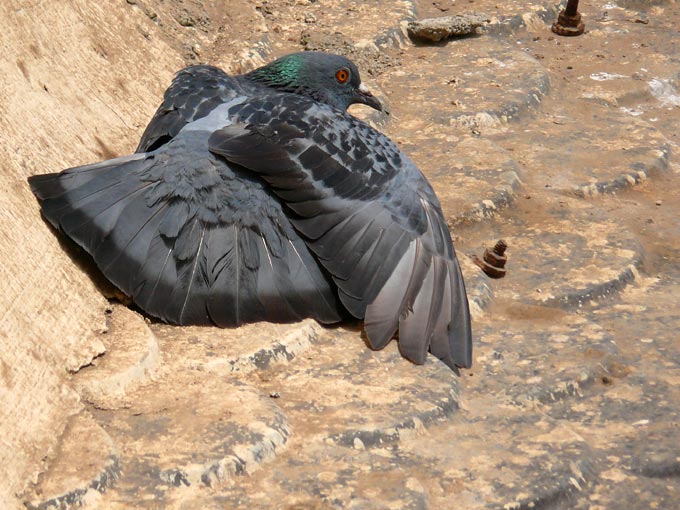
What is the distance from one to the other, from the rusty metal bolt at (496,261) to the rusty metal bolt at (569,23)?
402 cm

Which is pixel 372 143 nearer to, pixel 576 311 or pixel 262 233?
pixel 262 233

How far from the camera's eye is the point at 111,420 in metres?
3.80

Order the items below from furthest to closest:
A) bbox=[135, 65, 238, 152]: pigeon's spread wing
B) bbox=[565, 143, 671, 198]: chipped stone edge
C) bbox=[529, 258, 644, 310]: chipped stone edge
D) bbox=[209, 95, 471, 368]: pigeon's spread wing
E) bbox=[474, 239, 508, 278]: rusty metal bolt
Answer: bbox=[565, 143, 671, 198]: chipped stone edge, bbox=[474, 239, 508, 278]: rusty metal bolt, bbox=[529, 258, 644, 310]: chipped stone edge, bbox=[135, 65, 238, 152]: pigeon's spread wing, bbox=[209, 95, 471, 368]: pigeon's spread wing

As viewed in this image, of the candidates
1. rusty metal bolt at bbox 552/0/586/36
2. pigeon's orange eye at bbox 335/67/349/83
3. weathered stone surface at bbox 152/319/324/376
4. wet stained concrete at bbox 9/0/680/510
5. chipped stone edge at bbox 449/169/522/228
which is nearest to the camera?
wet stained concrete at bbox 9/0/680/510

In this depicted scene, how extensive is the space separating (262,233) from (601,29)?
17.9 ft

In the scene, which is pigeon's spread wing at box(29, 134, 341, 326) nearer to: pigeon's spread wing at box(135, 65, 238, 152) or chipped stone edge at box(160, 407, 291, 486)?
pigeon's spread wing at box(135, 65, 238, 152)

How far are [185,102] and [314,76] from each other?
816 mm

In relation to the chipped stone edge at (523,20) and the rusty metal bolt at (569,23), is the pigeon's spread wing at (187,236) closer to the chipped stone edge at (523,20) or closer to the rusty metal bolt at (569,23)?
the chipped stone edge at (523,20)

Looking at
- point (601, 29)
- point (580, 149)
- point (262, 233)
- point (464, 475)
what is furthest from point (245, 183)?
point (601, 29)

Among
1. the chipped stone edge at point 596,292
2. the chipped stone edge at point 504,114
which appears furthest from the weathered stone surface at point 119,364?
the chipped stone edge at point 504,114

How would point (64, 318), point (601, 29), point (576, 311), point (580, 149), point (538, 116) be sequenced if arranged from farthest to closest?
point (601, 29)
point (538, 116)
point (580, 149)
point (576, 311)
point (64, 318)

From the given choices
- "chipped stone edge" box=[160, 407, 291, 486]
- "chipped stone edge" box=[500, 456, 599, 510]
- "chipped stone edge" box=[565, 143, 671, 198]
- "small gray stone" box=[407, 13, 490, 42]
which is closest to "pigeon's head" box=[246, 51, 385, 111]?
"chipped stone edge" box=[565, 143, 671, 198]

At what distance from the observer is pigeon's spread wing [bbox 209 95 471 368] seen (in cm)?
445

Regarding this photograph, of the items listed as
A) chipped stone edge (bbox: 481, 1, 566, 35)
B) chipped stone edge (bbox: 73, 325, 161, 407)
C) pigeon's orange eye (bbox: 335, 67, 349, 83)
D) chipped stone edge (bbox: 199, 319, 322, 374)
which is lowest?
chipped stone edge (bbox: 481, 1, 566, 35)
